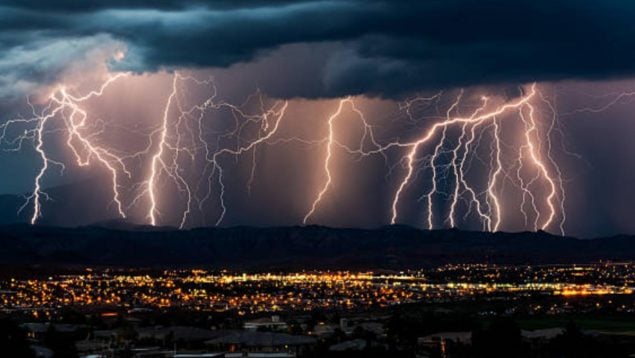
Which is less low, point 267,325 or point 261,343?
point 267,325

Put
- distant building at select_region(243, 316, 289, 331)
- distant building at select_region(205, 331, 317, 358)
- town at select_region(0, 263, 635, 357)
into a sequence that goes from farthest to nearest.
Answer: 1. distant building at select_region(243, 316, 289, 331)
2. distant building at select_region(205, 331, 317, 358)
3. town at select_region(0, 263, 635, 357)

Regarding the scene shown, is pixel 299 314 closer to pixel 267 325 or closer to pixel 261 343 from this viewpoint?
pixel 267 325

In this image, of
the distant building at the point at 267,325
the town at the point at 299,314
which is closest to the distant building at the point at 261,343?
the town at the point at 299,314

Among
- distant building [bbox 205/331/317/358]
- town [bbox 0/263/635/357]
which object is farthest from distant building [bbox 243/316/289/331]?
distant building [bbox 205/331/317/358]

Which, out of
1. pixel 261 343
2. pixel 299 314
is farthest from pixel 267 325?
pixel 299 314

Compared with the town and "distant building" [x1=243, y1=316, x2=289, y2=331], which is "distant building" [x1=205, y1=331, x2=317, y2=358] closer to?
the town

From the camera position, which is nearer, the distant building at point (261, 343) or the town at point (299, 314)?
the town at point (299, 314)

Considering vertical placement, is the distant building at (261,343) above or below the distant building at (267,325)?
below

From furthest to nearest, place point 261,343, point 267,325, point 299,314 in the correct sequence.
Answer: point 299,314, point 267,325, point 261,343

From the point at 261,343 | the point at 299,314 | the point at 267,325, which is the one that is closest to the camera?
the point at 261,343

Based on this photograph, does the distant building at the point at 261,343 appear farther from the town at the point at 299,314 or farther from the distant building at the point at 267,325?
the distant building at the point at 267,325

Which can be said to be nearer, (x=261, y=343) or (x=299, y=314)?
(x=261, y=343)

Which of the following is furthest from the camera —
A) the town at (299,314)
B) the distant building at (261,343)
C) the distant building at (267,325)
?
the distant building at (267,325)
